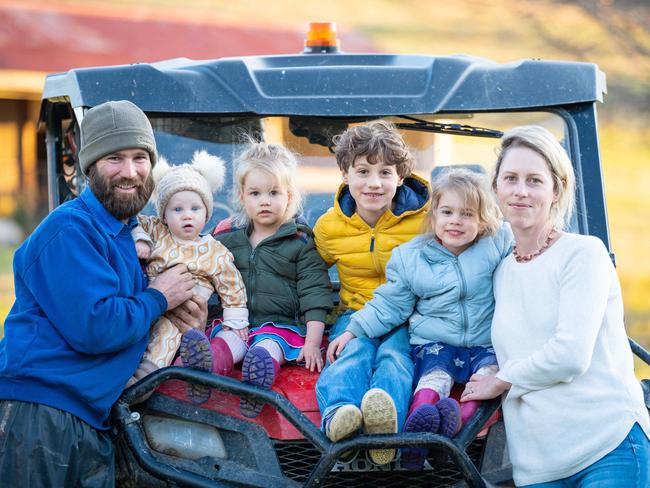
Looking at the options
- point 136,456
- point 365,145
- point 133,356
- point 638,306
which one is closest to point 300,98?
point 365,145

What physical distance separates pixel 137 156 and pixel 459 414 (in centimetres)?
154

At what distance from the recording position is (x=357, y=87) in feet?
15.9

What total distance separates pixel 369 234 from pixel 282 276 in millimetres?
398

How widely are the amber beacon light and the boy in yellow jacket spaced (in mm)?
1456

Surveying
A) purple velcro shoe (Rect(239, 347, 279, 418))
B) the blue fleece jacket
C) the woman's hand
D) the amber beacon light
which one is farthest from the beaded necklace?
the amber beacon light

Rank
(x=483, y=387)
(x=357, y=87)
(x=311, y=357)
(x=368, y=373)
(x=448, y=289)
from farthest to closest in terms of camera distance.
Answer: (x=357, y=87) < (x=311, y=357) < (x=448, y=289) < (x=368, y=373) < (x=483, y=387)

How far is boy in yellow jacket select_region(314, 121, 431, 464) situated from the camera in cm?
387

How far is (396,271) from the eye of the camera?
4121mm

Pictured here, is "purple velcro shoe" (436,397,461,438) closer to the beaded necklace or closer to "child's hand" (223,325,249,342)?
the beaded necklace

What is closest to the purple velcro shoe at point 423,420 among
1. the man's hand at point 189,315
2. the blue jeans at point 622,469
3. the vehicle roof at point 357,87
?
the blue jeans at point 622,469

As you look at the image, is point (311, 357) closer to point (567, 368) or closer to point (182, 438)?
point (182, 438)

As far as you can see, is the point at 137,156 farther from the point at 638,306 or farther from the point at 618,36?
the point at 618,36

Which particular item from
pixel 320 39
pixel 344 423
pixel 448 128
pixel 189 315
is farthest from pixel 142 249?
pixel 320 39

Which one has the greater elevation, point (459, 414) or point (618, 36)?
point (618, 36)
